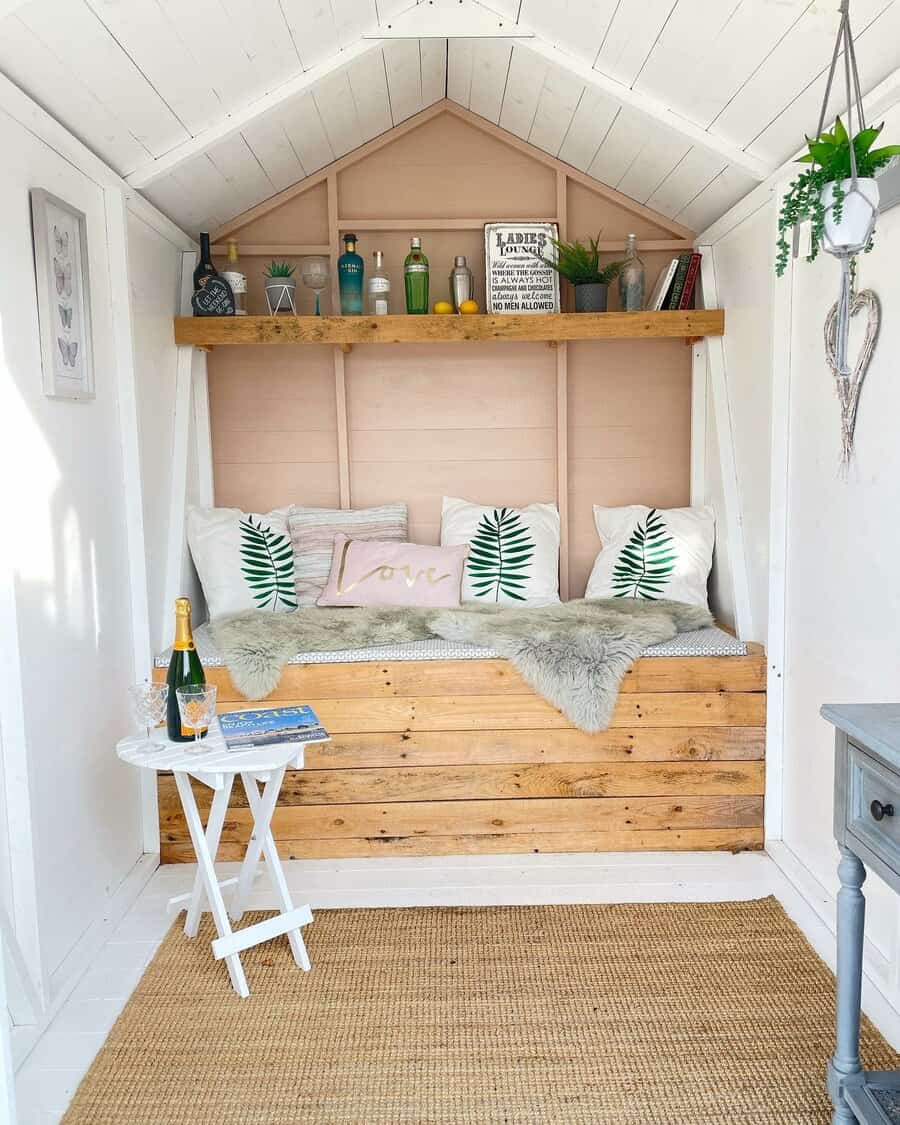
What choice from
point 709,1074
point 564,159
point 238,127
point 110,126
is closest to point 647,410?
point 564,159

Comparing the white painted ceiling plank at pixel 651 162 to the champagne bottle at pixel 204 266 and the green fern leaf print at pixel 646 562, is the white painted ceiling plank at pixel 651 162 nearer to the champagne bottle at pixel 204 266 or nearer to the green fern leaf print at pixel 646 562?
the green fern leaf print at pixel 646 562

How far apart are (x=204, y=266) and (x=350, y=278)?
0.49 m

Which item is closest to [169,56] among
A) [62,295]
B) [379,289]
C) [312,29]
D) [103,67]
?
[103,67]

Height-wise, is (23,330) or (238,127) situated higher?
(238,127)

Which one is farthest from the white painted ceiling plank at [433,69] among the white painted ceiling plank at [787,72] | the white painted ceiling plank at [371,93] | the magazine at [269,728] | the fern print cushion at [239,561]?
the magazine at [269,728]

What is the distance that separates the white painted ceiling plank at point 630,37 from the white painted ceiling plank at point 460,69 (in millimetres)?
516

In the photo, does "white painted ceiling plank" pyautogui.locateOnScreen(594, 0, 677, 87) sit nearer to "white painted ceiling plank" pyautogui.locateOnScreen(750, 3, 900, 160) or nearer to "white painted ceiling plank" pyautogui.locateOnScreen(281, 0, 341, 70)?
"white painted ceiling plank" pyautogui.locateOnScreen(750, 3, 900, 160)

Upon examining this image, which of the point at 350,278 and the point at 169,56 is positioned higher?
the point at 169,56

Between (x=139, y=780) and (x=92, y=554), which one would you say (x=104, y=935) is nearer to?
(x=139, y=780)

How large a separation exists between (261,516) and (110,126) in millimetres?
1392

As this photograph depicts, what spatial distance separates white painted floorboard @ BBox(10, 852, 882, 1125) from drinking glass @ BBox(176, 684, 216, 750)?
1.98ft

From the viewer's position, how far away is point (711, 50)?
2.33 meters

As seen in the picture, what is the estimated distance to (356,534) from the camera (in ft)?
11.6

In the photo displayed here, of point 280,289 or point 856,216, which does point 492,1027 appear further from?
point 280,289
